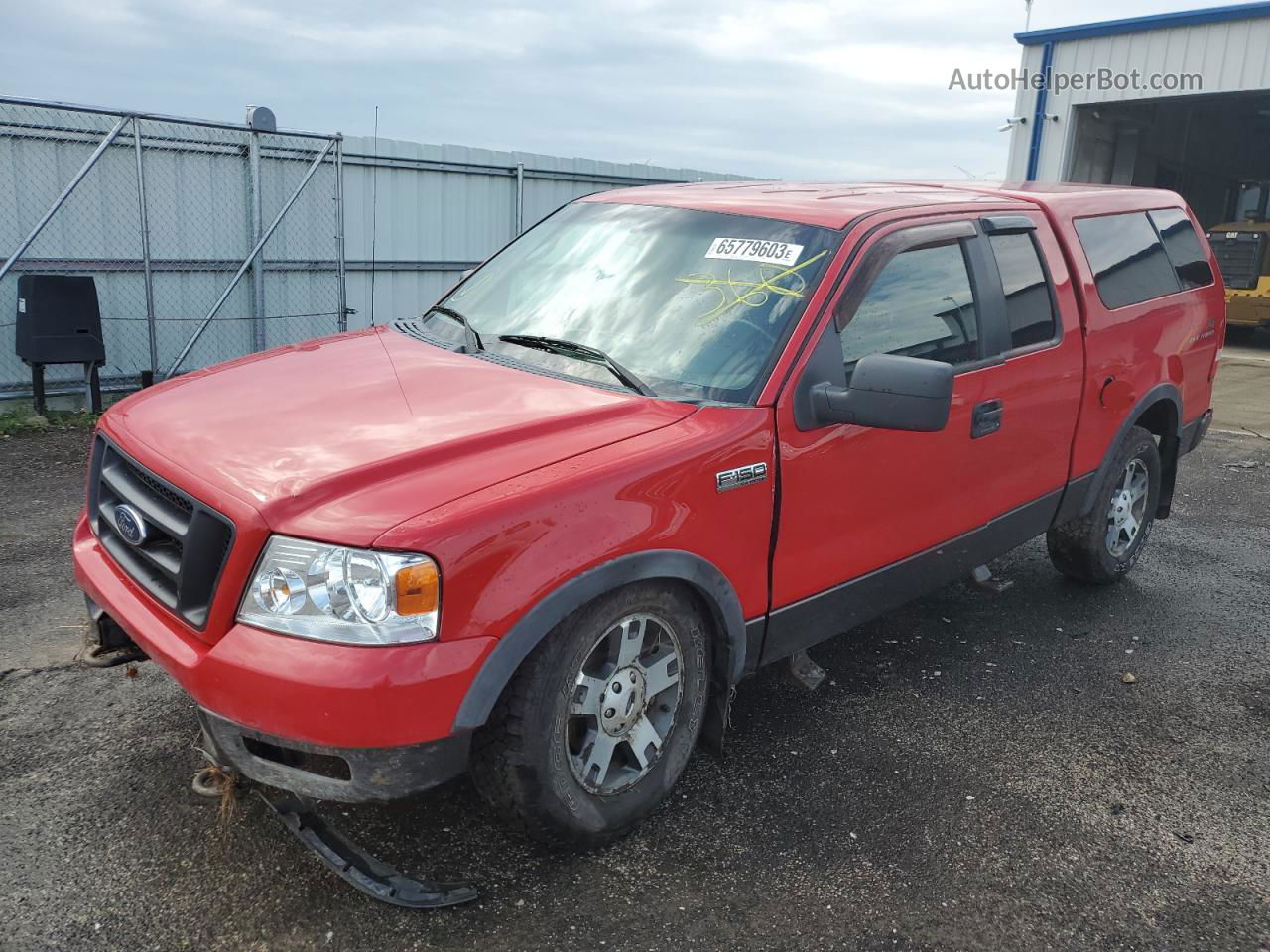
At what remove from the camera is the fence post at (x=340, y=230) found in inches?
401

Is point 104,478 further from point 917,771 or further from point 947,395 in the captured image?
point 917,771

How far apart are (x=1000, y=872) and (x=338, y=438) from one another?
7.25 ft

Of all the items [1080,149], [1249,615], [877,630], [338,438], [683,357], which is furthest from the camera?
[1080,149]

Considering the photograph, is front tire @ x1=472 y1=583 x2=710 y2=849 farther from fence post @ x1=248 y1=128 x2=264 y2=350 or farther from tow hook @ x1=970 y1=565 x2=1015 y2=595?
fence post @ x1=248 y1=128 x2=264 y2=350

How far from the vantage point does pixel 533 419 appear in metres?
2.86

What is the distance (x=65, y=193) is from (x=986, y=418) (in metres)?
7.66

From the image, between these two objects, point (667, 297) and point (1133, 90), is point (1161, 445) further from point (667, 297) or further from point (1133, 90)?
point (1133, 90)

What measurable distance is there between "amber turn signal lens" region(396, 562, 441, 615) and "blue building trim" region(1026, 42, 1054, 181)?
58.5 feet

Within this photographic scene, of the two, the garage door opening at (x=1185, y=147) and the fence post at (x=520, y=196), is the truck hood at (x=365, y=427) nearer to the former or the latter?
the fence post at (x=520, y=196)

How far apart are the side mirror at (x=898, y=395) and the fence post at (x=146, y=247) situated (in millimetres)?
7634

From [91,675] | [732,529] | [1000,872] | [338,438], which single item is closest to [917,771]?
[1000,872]

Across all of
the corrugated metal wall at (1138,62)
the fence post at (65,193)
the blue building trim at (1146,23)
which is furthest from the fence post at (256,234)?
the blue building trim at (1146,23)

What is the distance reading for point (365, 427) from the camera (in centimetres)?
283

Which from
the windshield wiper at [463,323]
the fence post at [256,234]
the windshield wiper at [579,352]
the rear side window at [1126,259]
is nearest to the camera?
the windshield wiper at [579,352]
